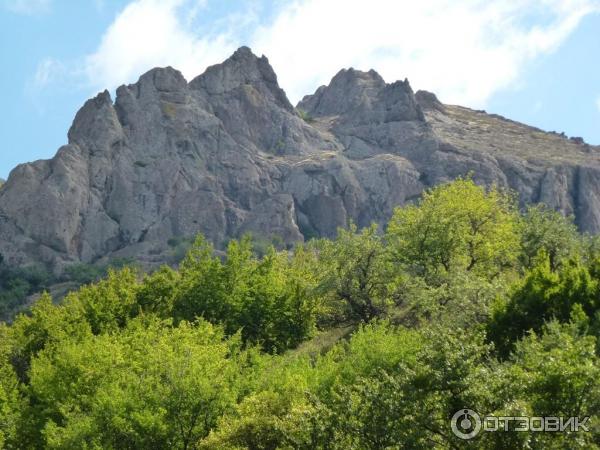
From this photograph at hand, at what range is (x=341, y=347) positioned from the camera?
4175 cm

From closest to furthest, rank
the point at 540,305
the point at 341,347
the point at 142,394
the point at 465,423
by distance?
the point at 465,423, the point at 142,394, the point at 540,305, the point at 341,347

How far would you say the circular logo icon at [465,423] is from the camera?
20203 mm

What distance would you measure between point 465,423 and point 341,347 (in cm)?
2154

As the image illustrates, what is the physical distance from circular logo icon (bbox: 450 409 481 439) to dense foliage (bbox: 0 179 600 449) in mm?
234

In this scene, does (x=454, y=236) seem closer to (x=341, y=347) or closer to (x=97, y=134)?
(x=341, y=347)

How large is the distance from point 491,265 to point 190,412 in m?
31.0

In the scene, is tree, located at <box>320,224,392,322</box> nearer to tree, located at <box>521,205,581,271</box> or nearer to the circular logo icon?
tree, located at <box>521,205,581,271</box>

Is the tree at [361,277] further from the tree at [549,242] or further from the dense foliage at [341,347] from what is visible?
the tree at [549,242]

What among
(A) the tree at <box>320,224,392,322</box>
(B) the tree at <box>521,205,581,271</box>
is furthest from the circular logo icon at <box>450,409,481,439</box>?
(B) the tree at <box>521,205,581,271</box>

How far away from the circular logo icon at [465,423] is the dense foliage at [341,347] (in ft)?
0.77

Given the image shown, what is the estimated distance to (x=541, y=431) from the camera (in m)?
19.6

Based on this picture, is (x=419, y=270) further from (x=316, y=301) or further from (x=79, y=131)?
(x=79, y=131)

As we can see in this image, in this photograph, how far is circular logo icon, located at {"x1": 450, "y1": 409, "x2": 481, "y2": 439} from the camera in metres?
20.2

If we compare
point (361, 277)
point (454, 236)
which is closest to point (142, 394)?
point (361, 277)
